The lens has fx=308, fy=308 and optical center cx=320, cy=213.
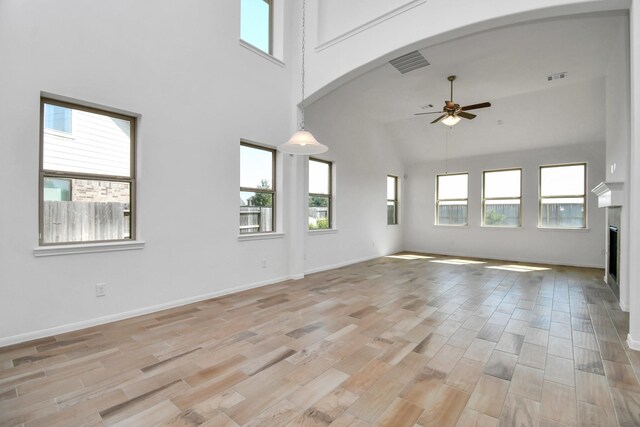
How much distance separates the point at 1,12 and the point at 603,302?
729 centimetres

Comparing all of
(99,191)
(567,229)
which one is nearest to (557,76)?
(567,229)

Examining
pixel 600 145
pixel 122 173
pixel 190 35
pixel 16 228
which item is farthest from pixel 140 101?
pixel 600 145

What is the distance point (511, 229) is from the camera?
25.7 feet

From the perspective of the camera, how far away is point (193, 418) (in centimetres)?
173

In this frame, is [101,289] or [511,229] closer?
[101,289]

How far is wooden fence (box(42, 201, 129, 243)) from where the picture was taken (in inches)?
116

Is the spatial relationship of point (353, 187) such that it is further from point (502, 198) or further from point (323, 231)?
point (502, 198)

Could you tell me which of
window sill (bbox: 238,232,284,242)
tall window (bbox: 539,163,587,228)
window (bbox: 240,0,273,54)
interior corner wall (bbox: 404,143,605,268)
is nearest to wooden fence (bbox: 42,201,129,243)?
window sill (bbox: 238,232,284,242)

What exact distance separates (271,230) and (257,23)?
3359 mm

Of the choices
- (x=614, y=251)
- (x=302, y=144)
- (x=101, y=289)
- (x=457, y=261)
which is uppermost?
(x=302, y=144)

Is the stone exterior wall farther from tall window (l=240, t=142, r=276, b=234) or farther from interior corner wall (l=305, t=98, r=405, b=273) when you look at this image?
interior corner wall (l=305, t=98, r=405, b=273)

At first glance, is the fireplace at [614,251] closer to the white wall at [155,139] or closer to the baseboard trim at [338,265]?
the baseboard trim at [338,265]

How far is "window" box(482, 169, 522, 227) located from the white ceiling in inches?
26.7

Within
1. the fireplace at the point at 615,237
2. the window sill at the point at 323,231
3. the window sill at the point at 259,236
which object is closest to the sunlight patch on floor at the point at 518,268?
the fireplace at the point at 615,237
